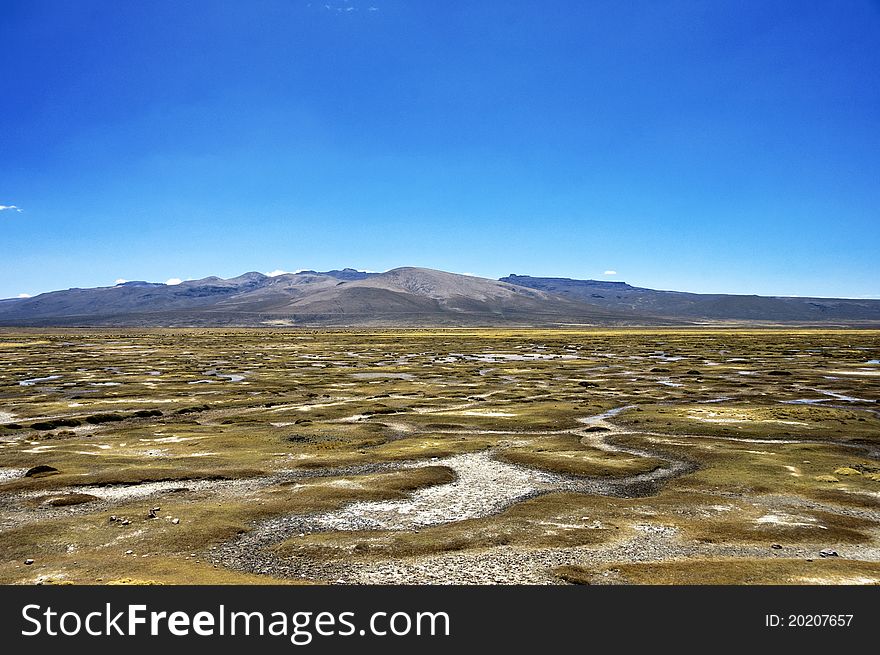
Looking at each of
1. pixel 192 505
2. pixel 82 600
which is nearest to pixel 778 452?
pixel 192 505

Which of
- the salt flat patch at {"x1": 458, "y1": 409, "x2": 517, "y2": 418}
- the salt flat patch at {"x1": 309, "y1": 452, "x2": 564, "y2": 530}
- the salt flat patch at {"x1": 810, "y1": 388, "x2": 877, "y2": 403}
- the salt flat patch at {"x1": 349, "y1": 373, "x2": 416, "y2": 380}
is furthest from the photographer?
the salt flat patch at {"x1": 349, "y1": 373, "x2": 416, "y2": 380}

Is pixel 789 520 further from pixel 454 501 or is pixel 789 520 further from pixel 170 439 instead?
pixel 170 439

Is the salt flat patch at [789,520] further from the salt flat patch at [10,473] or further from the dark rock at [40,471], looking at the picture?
the salt flat patch at [10,473]

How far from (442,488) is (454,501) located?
160cm

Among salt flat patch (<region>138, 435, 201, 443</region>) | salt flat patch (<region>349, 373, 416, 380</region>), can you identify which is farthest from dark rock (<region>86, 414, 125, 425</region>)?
salt flat patch (<region>349, 373, 416, 380</region>)

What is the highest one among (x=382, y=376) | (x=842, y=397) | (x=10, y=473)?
(x=10, y=473)

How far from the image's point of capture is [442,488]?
20.4 m

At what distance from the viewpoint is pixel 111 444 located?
93.6ft

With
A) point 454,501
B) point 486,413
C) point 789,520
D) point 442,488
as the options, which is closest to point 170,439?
point 442,488

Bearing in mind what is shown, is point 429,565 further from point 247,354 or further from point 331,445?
point 247,354

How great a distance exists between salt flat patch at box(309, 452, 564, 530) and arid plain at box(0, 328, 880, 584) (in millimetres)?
111

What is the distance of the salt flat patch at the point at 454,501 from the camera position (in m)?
16.7

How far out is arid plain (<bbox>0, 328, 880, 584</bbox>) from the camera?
1334cm

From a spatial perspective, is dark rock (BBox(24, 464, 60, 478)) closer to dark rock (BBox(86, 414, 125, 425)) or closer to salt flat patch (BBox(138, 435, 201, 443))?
salt flat patch (BBox(138, 435, 201, 443))
